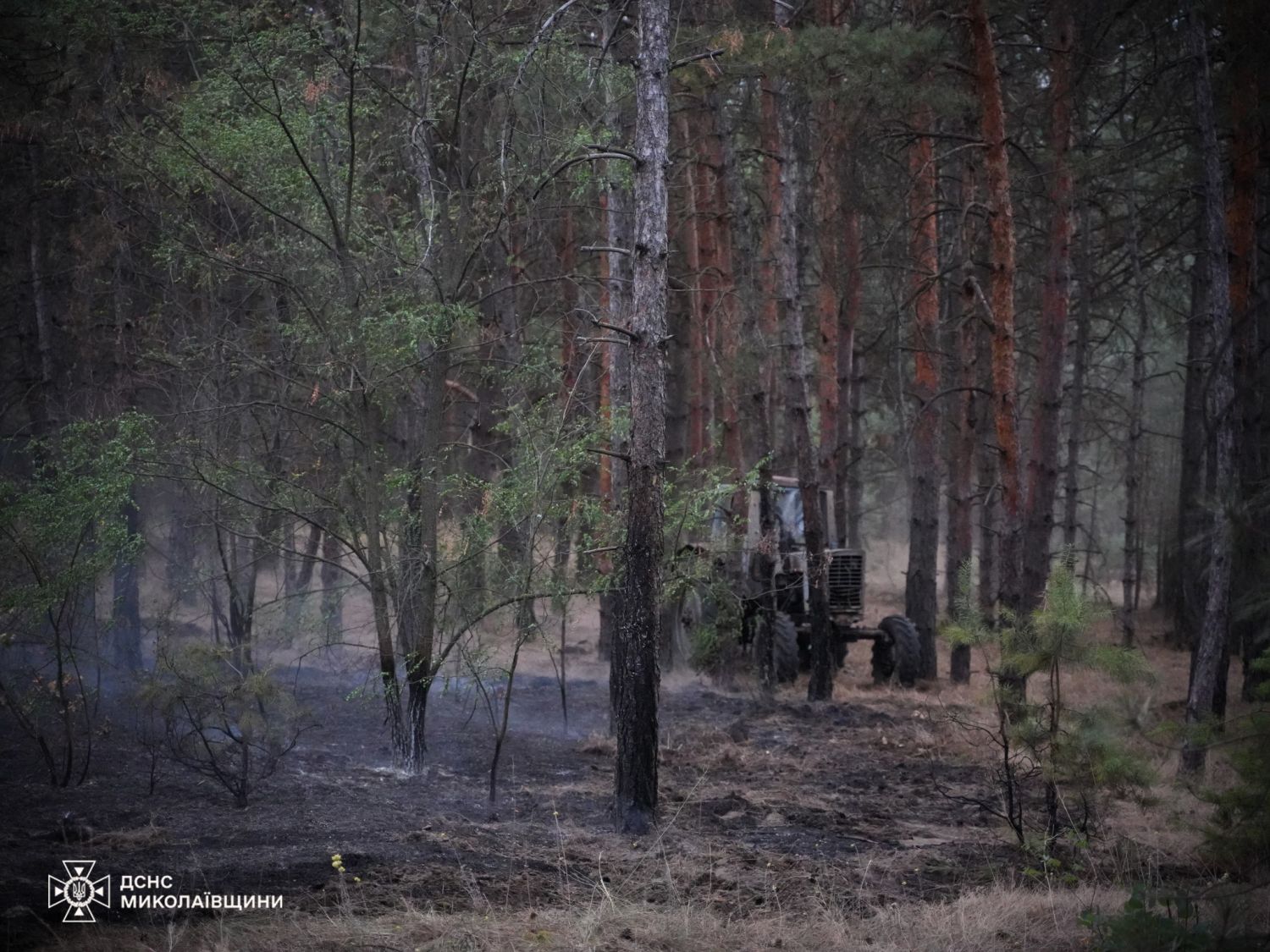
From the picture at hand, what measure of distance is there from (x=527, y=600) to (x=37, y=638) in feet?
14.5

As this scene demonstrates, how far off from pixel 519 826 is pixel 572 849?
0.89m

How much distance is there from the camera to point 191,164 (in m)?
10.3

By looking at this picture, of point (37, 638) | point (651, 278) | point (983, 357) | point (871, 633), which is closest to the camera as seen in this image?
point (651, 278)

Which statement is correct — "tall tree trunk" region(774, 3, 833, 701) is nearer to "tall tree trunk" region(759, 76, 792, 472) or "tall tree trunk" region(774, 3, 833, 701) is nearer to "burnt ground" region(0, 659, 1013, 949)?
"tall tree trunk" region(759, 76, 792, 472)

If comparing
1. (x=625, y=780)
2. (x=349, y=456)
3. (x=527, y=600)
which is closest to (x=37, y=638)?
(x=349, y=456)

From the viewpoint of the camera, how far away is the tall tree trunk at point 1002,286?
12.6 meters

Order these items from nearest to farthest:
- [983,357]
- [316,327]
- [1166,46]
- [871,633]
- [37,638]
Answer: [37,638] → [316,327] → [1166,46] → [871,633] → [983,357]

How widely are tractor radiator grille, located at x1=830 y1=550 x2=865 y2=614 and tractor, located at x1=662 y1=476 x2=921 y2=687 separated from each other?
0.05 feet

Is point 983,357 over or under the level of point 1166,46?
under

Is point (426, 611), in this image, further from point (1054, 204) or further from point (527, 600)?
point (1054, 204)

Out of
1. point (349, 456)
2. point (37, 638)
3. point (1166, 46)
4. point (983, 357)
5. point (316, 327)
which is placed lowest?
point (37, 638)

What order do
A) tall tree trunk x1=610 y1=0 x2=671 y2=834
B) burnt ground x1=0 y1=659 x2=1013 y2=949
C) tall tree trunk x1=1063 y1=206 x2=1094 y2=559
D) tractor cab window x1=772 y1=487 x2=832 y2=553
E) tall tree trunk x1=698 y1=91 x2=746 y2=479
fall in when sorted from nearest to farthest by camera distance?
1. burnt ground x1=0 y1=659 x2=1013 y2=949
2. tall tree trunk x1=610 y1=0 x2=671 y2=834
3. tall tree trunk x1=698 y1=91 x2=746 y2=479
4. tractor cab window x1=772 y1=487 x2=832 y2=553
5. tall tree trunk x1=1063 y1=206 x2=1094 y2=559

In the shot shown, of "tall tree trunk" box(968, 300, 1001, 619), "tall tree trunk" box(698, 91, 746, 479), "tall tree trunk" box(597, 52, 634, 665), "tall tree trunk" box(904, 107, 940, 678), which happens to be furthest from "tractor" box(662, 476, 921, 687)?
"tall tree trunk" box(597, 52, 634, 665)

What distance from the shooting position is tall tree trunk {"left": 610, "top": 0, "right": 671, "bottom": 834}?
8500 millimetres
